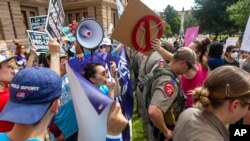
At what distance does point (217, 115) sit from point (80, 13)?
32.2 metres

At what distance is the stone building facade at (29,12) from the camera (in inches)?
801

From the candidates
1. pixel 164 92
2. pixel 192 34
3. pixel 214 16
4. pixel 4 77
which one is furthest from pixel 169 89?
pixel 214 16

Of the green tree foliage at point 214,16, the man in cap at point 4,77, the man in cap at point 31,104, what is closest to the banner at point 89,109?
the man in cap at point 31,104

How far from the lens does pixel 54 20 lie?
405 centimetres

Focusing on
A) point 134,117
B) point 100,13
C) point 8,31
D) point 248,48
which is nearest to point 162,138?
point 248,48

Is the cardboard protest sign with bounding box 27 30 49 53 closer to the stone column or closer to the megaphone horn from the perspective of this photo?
the megaphone horn

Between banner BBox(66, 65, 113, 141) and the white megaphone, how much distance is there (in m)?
1.78

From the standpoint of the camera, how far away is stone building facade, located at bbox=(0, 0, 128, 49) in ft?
66.7

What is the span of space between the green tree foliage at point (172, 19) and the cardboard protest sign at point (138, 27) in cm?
7916

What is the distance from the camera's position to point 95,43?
3.80 meters

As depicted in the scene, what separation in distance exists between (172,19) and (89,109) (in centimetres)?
8482

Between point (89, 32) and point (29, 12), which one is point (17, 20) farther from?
point (89, 32)

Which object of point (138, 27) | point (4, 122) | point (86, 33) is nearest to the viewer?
point (4, 122)

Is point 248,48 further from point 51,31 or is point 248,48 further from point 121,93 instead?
point 51,31
